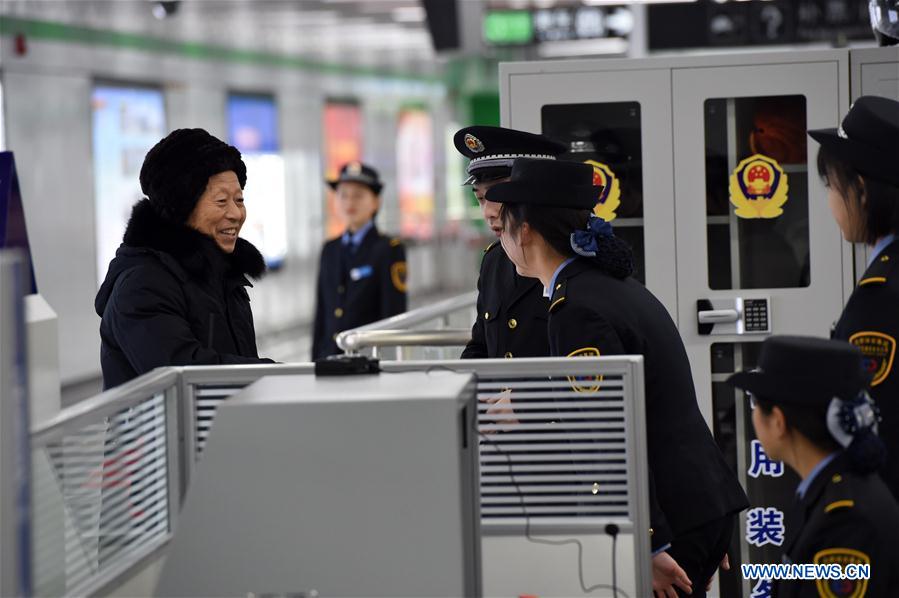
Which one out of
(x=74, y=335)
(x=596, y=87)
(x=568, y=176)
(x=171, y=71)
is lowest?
(x=74, y=335)

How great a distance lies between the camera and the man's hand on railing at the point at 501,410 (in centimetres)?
232

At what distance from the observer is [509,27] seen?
29.8ft

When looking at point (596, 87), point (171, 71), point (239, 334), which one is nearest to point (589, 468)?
point (239, 334)

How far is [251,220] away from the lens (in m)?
13.2

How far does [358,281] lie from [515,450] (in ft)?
13.7

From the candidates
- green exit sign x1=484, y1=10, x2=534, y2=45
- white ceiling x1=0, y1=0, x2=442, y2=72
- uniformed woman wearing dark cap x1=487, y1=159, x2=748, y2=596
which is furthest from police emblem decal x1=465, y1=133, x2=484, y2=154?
white ceiling x1=0, y1=0, x2=442, y2=72

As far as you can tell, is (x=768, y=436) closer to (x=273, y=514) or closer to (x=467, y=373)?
(x=467, y=373)

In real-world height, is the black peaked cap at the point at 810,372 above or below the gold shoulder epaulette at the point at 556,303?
below

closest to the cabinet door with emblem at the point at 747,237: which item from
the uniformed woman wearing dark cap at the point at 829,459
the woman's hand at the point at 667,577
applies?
the woman's hand at the point at 667,577

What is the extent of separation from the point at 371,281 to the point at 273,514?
4.55 m

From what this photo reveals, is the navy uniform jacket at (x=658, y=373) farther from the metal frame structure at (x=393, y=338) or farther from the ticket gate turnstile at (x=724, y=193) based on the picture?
the ticket gate turnstile at (x=724, y=193)

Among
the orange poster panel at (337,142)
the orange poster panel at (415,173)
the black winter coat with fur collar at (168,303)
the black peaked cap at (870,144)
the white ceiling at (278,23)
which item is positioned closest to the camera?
the black peaked cap at (870,144)

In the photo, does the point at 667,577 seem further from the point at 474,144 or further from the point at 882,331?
the point at 474,144

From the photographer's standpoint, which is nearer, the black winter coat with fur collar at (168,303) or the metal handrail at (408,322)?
the black winter coat with fur collar at (168,303)
